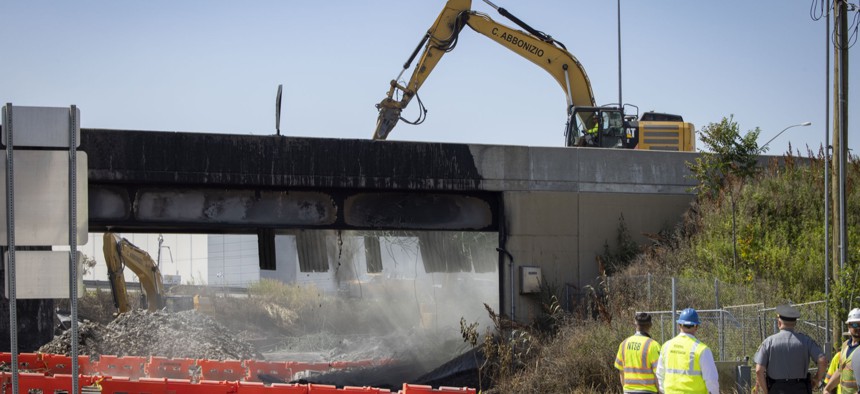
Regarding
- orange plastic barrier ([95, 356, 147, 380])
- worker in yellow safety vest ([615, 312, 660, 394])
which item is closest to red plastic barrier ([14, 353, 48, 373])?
orange plastic barrier ([95, 356, 147, 380])

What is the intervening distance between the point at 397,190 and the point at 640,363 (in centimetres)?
1075

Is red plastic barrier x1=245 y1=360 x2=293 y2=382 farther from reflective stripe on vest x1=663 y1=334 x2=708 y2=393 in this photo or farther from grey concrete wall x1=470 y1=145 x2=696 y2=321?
reflective stripe on vest x1=663 y1=334 x2=708 y2=393

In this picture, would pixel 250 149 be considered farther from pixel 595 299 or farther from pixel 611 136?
pixel 611 136

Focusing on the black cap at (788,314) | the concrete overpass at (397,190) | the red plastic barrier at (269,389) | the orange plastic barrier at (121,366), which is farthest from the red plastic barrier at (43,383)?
the black cap at (788,314)

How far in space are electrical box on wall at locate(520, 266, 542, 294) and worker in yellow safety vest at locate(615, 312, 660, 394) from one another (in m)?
10.0

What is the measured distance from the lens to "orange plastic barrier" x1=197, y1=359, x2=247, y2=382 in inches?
766

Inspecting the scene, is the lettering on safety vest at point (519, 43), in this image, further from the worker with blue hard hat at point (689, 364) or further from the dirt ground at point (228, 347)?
the worker with blue hard hat at point (689, 364)

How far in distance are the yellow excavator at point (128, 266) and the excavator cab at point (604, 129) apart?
39.7 feet

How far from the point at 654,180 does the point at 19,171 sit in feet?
50.7

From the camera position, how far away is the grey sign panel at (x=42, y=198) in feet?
27.6

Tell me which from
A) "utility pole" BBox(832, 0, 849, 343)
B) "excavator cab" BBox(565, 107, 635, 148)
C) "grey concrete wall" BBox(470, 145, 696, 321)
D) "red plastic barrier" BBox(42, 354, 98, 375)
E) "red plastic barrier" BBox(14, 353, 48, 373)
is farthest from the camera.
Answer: "excavator cab" BBox(565, 107, 635, 148)

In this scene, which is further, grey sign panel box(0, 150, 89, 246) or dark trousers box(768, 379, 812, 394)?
dark trousers box(768, 379, 812, 394)

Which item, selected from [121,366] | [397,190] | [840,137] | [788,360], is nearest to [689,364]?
[788,360]

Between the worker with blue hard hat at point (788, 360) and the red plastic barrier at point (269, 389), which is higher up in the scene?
the worker with blue hard hat at point (788, 360)
